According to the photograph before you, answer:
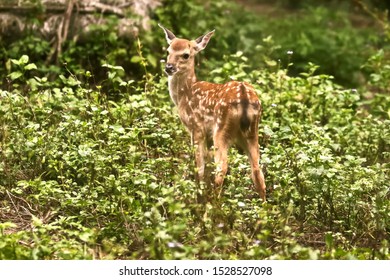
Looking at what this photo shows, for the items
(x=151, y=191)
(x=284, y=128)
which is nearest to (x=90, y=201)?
(x=151, y=191)

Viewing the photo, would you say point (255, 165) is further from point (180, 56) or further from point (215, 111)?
point (180, 56)

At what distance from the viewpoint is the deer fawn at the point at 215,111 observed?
777 centimetres

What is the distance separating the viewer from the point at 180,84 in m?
8.99

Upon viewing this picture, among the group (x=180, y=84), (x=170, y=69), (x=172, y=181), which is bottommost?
(x=172, y=181)

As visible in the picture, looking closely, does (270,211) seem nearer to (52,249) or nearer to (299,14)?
(52,249)

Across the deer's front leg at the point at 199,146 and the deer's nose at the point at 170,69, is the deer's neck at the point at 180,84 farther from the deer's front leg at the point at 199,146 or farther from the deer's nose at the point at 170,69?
the deer's front leg at the point at 199,146

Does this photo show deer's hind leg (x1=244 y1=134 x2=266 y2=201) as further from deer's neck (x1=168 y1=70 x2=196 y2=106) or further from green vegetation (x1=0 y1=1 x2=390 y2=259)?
deer's neck (x1=168 y1=70 x2=196 y2=106)

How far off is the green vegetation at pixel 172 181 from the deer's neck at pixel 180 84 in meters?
0.33

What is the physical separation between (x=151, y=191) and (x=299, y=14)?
32.5 feet

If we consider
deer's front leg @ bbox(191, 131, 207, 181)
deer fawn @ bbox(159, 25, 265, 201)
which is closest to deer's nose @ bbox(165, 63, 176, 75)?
deer fawn @ bbox(159, 25, 265, 201)

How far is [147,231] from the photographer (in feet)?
21.6

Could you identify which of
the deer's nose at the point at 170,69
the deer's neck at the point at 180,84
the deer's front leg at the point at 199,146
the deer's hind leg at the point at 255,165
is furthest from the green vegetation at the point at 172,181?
the deer's nose at the point at 170,69

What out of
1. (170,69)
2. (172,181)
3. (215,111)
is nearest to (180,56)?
(170,69)

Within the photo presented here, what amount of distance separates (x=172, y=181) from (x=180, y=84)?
153 cm
